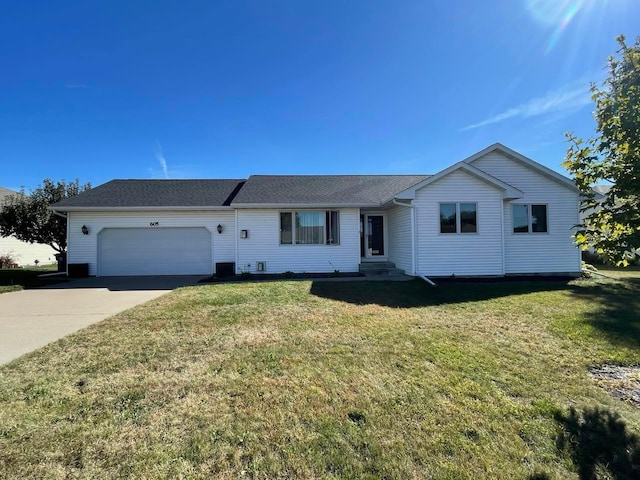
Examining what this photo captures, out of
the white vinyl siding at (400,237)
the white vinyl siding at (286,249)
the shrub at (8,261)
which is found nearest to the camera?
the white vinyl siding at (400,237)

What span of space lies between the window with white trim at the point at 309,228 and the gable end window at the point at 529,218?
686 centimetres

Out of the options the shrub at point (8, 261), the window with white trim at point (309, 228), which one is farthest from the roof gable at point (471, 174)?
the shrub at point (8, 261)

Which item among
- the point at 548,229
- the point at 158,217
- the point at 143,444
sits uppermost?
the point at 158,217

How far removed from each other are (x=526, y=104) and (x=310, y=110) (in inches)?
331

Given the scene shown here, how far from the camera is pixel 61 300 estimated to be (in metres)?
8.45

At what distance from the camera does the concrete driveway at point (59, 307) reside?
512 centimetres

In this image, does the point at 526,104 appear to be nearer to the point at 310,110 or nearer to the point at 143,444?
the point at 310,110

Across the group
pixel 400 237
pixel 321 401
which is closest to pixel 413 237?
pixel 400 237

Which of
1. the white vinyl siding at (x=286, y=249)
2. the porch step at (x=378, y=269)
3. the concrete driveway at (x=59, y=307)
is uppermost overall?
the white vinyl siding at (x=286, y=249)

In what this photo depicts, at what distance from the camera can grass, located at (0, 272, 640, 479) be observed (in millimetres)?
2309

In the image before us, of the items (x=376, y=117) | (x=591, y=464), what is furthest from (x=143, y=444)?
(x=376, y=117)

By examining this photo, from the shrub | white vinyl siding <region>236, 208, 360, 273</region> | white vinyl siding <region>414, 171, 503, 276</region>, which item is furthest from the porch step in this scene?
the shrub

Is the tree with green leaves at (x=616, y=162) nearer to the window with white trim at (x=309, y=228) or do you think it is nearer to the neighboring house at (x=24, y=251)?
the window with white trim at (x=309, y=228)

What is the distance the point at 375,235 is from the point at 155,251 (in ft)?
32.4
